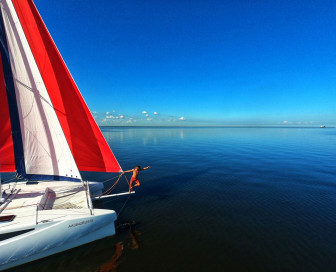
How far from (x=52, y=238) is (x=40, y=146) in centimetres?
461

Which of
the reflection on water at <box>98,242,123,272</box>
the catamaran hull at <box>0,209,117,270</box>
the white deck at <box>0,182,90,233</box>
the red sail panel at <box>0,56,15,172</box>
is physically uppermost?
the red sail panel at <box>0,56,15,172</box>

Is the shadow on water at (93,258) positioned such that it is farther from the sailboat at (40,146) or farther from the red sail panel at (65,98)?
the red sail panel at (65,98)

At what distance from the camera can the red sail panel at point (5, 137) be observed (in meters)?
7.79

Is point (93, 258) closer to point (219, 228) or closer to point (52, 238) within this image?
point (52, 238)

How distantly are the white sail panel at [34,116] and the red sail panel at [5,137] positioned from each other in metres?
0.66

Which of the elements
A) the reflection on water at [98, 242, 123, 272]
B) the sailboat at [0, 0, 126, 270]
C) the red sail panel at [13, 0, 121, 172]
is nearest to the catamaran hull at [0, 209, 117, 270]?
→ the sailboat at [0, 0, 126, 270]

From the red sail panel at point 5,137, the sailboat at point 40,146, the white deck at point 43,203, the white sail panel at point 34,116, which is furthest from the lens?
the red sail panel at point 5,137

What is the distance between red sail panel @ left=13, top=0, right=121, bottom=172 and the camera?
725 cm

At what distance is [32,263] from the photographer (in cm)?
612

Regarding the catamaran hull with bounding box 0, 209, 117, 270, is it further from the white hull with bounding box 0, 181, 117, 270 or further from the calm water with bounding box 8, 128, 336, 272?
the calm water with bounding box 8, 128, 336, 272

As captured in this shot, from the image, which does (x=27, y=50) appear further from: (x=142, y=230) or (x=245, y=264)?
(x=245, y=264)

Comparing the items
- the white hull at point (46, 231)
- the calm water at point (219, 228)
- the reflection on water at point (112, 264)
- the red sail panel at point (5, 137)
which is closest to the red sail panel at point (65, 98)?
the red sail panel at point (5, 137)

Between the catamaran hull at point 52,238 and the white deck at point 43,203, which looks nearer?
the catamaran hull at point 52,238

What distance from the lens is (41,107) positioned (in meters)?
7.70
